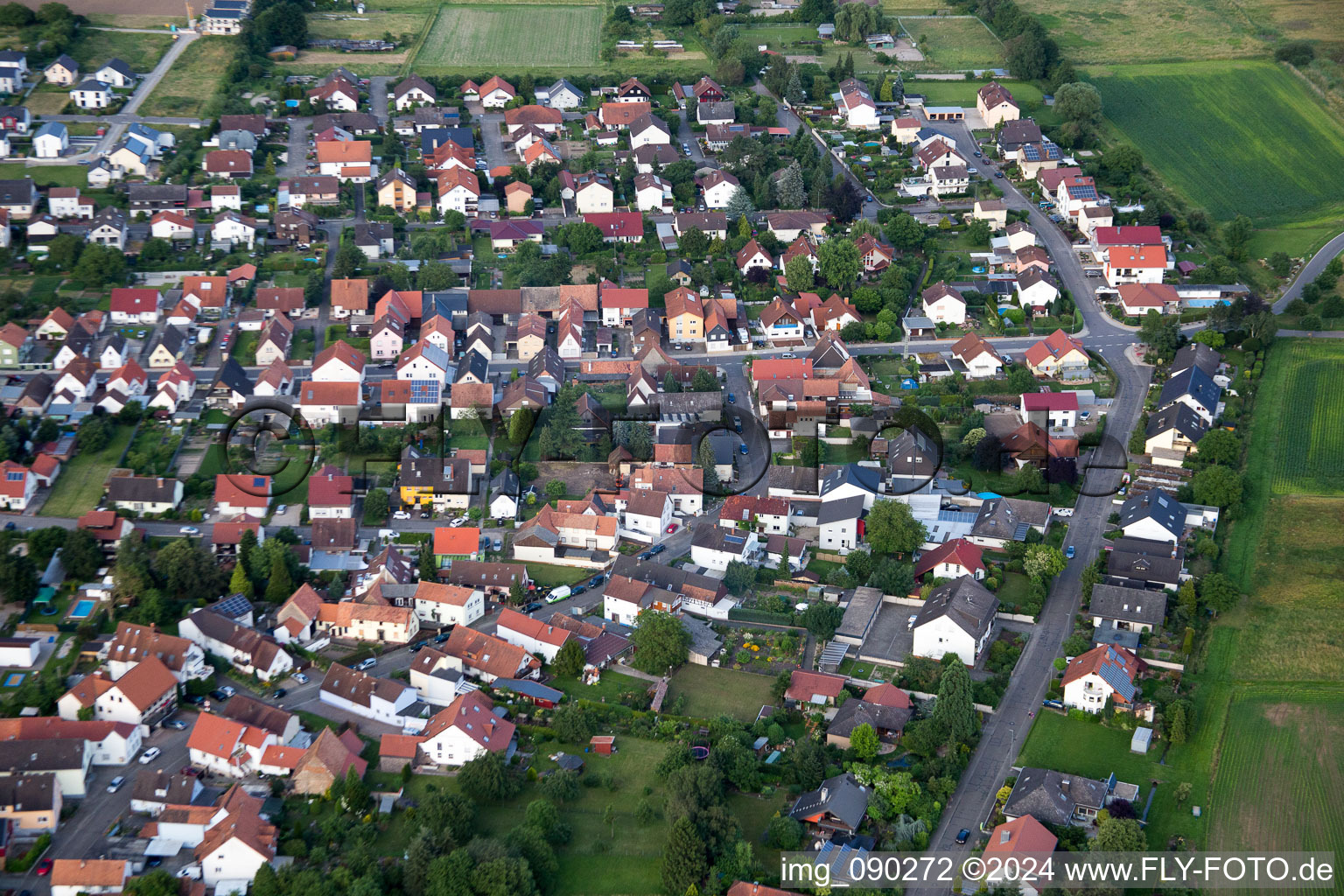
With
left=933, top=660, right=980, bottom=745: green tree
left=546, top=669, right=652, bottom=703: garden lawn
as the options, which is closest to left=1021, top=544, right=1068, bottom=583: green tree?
left=933, top=660, right=980, bottom=745: green tree

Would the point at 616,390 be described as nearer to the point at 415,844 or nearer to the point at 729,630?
the point at 729,630

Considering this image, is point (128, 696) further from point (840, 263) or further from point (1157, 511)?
point (840, 263)

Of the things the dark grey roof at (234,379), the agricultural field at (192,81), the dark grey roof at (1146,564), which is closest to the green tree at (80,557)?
the dark grey roof at (234,379)

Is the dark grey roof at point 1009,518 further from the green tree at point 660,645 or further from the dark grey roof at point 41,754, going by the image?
the dark grey roof at point 41,754

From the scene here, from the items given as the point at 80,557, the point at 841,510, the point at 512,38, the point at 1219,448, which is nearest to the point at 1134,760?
the point at 841,510

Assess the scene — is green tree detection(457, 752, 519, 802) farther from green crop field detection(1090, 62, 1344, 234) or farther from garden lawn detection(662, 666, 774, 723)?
green crop field detection(1090, 62, 1344, 234)
